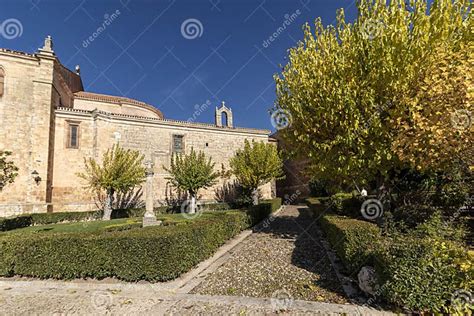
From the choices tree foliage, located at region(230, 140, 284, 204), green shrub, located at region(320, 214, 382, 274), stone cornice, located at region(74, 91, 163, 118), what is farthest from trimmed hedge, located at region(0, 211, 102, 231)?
green shrub, located at region(320, 214, 382, 274)

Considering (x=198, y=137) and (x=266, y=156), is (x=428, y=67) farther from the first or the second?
(x=198, y=137)

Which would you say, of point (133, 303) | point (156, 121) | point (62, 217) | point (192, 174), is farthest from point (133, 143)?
point (133, 303)

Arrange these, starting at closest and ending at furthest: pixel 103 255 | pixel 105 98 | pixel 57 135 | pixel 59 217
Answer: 1. pixel 103 255
2. pixel 59 217
3. pixel 57 135
4. pixel 105 98

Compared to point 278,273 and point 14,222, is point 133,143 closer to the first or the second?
point 14,222

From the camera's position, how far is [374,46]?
6.24 metres

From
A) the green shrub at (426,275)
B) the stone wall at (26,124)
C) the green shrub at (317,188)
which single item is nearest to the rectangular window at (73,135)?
the stone wall at (26,124)

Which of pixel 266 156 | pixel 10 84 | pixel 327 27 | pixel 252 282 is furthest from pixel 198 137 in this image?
pixel 252 282

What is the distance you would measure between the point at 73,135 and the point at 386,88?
21225mm

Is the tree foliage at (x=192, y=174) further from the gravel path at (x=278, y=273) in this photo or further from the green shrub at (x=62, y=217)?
the gravel path at (x=278, y=273)

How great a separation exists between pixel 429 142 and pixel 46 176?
69.7 feet

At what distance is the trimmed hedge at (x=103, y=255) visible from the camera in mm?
5781

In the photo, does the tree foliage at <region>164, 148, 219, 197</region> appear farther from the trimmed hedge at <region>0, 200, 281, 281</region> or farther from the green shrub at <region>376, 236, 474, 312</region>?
the green shrub at <region>376, 236, 474, 312</region>

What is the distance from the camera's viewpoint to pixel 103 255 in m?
5.96

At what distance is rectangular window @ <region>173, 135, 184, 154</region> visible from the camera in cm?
2308
